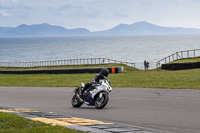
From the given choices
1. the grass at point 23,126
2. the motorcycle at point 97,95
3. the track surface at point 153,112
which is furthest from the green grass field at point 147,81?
the grass at point 23,126

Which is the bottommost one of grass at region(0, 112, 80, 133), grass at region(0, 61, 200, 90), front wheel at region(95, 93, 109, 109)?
grass at region(0, 112, 80, 133)

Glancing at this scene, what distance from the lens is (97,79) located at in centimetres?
1191

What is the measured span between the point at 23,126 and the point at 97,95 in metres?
4.09

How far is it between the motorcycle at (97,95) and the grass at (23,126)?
3.29 m

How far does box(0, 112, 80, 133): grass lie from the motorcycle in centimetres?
329

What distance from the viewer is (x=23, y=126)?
27.2ft

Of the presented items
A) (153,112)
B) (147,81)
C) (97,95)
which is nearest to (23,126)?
(97,95)

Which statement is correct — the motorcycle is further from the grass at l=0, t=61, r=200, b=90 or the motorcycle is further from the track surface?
the grass at l=0, t=61, r=200, b=90

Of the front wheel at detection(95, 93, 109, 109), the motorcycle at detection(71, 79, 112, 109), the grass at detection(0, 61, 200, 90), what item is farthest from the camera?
the grass at detection(0, 61, 200, 90)

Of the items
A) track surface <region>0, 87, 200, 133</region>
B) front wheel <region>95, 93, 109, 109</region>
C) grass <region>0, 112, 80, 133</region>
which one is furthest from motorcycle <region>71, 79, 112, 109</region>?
grass <region>0, 112, 80, 133</region>

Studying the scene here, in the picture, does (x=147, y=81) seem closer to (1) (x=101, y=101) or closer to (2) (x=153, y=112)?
(1) (x=101, y=101)

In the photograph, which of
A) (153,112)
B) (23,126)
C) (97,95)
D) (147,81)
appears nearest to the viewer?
(23,126)

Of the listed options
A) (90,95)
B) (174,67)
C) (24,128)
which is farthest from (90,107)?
(174,67)

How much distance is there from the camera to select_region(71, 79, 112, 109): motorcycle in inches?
456
